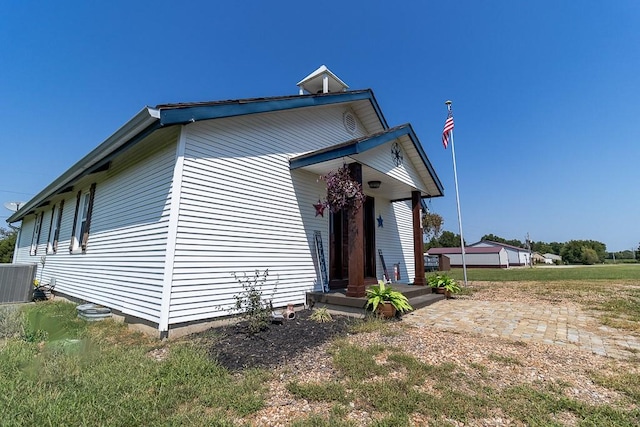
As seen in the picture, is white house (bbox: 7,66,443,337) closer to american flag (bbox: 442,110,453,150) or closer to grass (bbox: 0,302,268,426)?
grass (bbox: 0,302,268,426)

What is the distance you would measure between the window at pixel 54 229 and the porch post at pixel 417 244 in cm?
1305

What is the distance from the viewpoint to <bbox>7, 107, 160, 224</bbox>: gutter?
190 inches

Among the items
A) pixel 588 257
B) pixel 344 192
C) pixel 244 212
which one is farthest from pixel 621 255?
pixel 244 212

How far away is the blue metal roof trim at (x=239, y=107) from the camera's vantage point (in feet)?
15.7

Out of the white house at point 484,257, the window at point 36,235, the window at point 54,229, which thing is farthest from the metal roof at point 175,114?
the white house at point 484,257

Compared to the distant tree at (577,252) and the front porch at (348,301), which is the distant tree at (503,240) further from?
the front porch at (348,301)

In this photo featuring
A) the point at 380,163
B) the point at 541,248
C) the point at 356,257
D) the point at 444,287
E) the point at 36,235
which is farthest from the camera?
the point at 541,248

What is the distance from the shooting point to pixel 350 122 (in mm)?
9539

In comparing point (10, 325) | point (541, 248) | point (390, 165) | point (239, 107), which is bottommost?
point (10, 325)

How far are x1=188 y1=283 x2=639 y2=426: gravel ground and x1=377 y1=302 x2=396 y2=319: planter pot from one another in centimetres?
38

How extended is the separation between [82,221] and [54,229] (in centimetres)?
370

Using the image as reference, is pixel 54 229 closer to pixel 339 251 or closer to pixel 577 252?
pixel 339 251

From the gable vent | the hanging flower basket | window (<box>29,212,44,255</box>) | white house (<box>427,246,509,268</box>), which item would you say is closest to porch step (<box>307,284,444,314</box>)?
the hanging flower basket

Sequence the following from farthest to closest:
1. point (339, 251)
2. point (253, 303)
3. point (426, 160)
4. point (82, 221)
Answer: point (426, 160) → point (82, 221) → point (339, 251) → point (253, 303)
